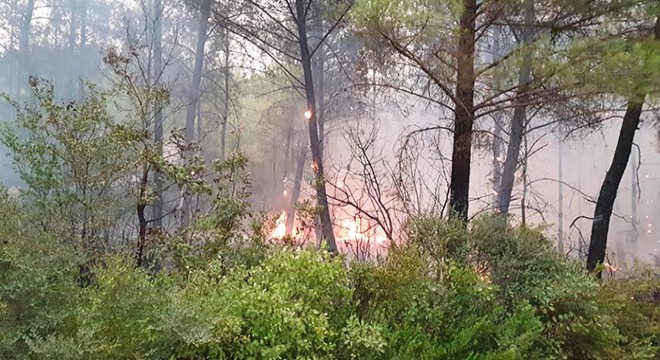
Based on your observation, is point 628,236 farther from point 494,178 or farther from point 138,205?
point 138,205

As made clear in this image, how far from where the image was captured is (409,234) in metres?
2.60

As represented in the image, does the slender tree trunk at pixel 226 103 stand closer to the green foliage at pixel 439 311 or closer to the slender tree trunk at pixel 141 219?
the slender tree trunk at pixel 141 219

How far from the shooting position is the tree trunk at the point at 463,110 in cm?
301

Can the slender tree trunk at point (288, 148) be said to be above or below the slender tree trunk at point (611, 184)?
above

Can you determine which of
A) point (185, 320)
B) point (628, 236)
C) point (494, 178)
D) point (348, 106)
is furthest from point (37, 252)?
point (628, 236)

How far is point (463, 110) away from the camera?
318 cm

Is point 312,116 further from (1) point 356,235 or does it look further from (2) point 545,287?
(2) point 545,287

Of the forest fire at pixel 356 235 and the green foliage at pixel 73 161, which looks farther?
the forest fire at pixel 356 235

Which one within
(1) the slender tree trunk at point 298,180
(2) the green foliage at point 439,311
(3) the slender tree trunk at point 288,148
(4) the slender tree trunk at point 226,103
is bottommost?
(2) the green foliage at point 439,311

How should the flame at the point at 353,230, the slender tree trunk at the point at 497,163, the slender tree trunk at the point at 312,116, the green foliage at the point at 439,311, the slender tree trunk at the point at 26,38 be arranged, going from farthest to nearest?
1. the slender tree trunk at the point at 497,163
2. the slender tree trunk at the point at 26,38
3. the slender tree trunk at the point at 312,116
4. the flame at the point at 353,230
5. the green foliage at the point at 439,311

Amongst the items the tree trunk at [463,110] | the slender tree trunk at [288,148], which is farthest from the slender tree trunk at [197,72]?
the tree trunk at [463,110]

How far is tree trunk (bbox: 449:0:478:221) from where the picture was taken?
3.01m

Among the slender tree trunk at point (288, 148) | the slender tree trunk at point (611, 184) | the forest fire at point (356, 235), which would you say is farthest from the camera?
the slender tree trunk at point (288, 148)

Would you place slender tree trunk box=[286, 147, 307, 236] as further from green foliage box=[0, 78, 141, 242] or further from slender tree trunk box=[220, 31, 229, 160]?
green foliage box=[0, 78, 141, 242]
